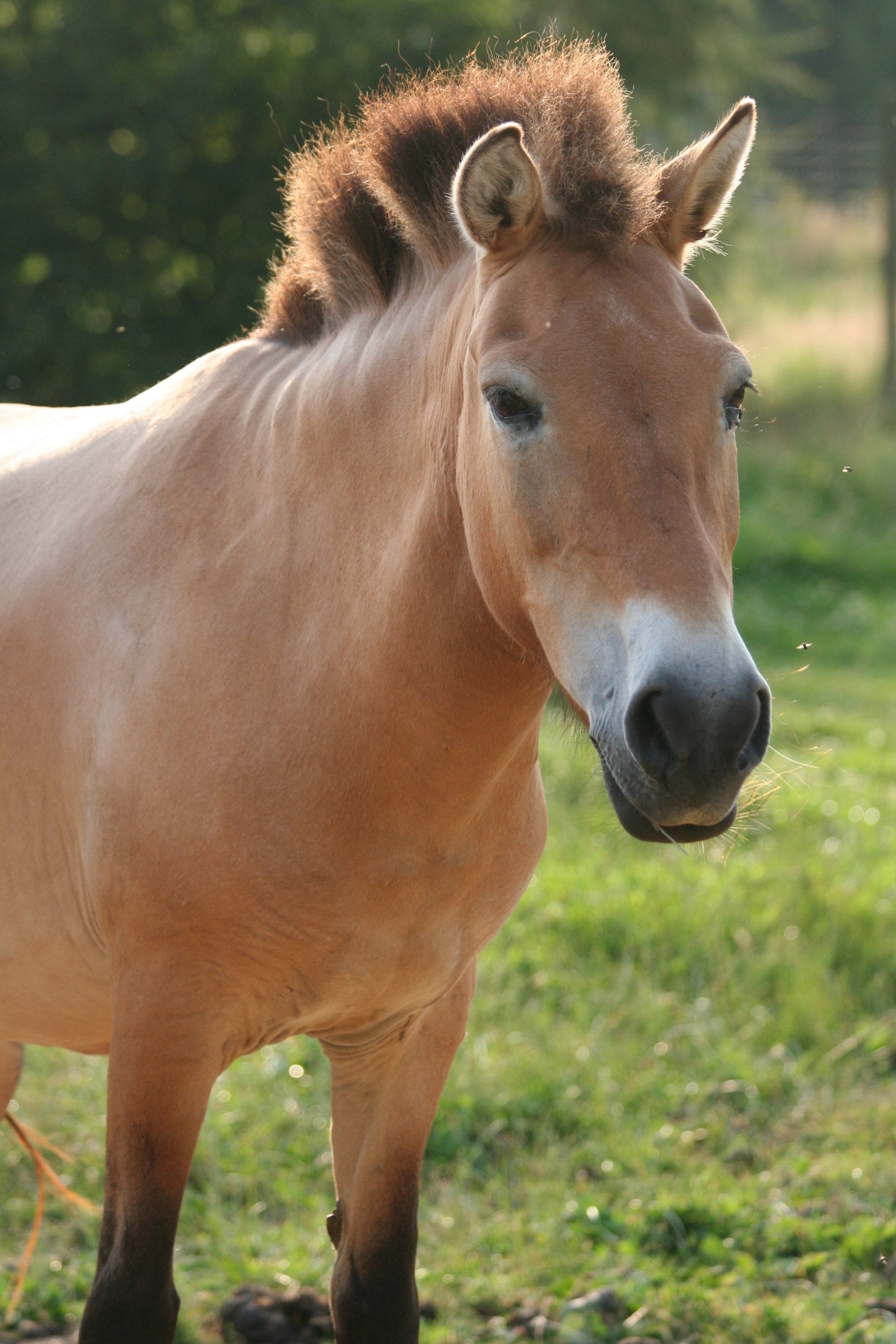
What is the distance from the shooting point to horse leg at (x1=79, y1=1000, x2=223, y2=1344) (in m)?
2.15

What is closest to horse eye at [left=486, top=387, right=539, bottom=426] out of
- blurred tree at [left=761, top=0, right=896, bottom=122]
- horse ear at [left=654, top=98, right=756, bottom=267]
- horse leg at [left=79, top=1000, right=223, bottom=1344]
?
horse ear at [left=654, top=98, right=756, bottom=267]

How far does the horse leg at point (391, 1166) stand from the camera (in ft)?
8.50

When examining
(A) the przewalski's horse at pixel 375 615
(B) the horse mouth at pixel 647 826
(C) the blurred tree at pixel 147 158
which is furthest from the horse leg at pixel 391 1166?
(C) the blurred tree at pixel 147 158

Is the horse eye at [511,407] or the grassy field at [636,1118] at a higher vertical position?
the horse eye at [511,407]

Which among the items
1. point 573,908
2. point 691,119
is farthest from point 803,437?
point 573,908

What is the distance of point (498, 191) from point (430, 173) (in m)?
0.35

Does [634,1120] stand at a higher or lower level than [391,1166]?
lower

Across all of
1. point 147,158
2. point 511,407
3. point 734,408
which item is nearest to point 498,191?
point 511,407

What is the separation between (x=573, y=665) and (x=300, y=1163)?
2483 mm

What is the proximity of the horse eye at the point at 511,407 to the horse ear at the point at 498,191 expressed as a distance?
0.87 ft

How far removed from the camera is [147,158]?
365 inches

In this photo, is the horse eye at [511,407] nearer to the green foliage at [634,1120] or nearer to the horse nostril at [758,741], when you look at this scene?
the horse nostril at [758,741]

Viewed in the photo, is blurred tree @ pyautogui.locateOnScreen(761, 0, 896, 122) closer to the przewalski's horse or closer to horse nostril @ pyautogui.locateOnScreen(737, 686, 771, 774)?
the przewalski's horse

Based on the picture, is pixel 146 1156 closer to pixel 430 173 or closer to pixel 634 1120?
pixel 430 173
